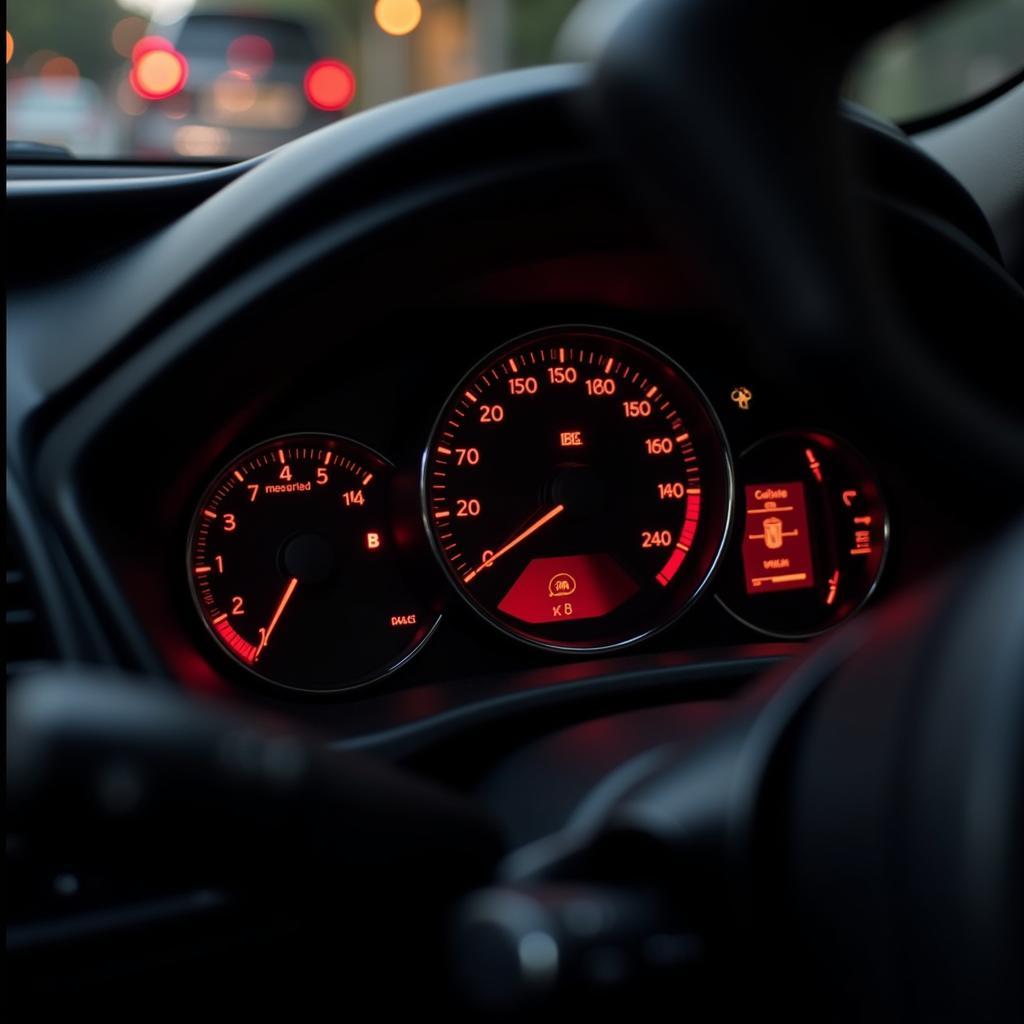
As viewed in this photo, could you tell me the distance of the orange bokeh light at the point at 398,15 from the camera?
1264 cm

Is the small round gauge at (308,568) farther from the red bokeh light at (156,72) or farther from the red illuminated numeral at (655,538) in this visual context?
the red bokeh light at (156,72)

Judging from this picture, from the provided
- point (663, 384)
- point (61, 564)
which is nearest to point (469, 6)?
point (663, 384)

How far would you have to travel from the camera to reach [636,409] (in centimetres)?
242

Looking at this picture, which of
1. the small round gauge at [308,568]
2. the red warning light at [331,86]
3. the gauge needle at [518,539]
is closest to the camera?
the small round gauge at [308,568]

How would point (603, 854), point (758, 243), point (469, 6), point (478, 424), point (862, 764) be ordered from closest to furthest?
1. point (758, 243)
2. point (862, 764)
3. point (603, 854)
4. point (478, 424)
5. point (469, 6)

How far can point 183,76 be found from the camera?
9.52m

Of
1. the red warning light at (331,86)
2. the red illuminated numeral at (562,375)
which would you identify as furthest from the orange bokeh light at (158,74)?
the red illuminated numeral at (562,375)

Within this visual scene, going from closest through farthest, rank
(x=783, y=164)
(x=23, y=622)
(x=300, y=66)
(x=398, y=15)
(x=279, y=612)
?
(x=783, y=164)
(x=23, y=622)
(x=279, y=612)
(x=300, y=66)
(x=398, y=15)

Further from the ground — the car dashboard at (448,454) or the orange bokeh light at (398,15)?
the orange bokeh light at (398,15)

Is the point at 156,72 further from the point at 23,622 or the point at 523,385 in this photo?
the point at 23,622

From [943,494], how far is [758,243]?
7.2 inches

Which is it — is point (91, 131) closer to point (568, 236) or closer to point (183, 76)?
point (183, 76)

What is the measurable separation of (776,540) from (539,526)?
0.40 metres

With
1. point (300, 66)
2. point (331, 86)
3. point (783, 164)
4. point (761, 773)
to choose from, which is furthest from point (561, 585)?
point (300, 66)
